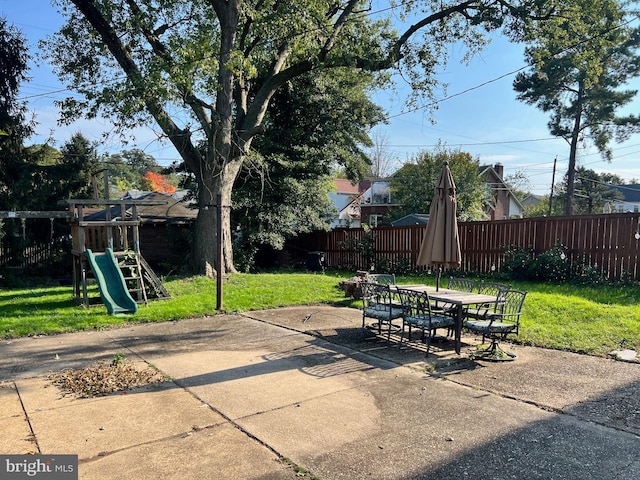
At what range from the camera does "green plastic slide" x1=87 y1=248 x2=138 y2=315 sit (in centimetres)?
826

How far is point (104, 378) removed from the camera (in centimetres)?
492

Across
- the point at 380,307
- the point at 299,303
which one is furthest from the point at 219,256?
the point at 380,307

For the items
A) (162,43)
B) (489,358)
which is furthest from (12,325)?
(162,43)

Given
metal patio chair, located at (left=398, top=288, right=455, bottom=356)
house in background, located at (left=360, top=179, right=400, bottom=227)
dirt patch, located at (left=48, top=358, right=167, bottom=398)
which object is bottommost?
dirt patch, located at (left=48, top=358, right=167, bottom=398)

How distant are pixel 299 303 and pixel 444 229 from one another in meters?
4.38

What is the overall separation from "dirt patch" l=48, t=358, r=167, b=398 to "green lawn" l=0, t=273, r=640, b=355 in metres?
2.59

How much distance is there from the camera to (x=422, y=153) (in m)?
26.1

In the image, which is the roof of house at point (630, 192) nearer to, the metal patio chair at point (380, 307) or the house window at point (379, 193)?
the house window at point (379, 193)

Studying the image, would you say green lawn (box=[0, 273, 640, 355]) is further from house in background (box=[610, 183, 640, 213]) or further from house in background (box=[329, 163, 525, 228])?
house in background (box=[610, 183, 640, 213])

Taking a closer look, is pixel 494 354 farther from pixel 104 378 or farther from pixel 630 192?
pixel 630 192

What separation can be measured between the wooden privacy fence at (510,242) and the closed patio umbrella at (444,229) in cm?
624

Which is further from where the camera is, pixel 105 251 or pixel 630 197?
pixel 630 197

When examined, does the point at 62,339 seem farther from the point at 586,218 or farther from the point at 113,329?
the point at 586,218
